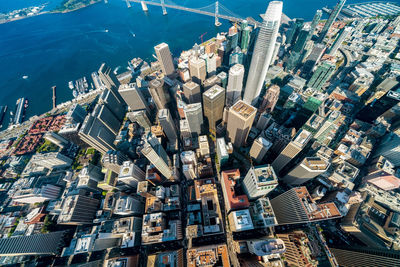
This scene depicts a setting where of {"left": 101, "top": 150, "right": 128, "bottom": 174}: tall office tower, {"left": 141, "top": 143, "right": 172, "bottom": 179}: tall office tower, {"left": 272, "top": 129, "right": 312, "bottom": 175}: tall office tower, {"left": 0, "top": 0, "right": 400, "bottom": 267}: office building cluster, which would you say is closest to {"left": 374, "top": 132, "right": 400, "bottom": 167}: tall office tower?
{"left": 0, "top": 0, "right": 400, "bottom": 267}: office building cluster

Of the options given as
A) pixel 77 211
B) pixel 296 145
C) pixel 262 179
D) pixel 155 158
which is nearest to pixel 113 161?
pixel 155 158

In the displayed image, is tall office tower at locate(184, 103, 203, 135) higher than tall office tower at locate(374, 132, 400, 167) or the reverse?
higher

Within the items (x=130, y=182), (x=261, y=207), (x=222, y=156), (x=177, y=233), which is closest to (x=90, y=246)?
(x=130, y=182)

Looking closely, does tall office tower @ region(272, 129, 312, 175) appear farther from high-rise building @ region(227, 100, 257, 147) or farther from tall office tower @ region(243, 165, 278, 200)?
high-rise building @ region(227, 100, 257, 147)

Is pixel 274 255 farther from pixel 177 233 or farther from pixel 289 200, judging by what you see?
pixel 177 233

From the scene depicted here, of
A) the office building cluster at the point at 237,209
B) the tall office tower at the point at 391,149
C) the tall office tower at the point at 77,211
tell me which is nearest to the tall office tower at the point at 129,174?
the office building cluster at the point at 237,209

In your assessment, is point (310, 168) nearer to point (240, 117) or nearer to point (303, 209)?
point (303, 209)
